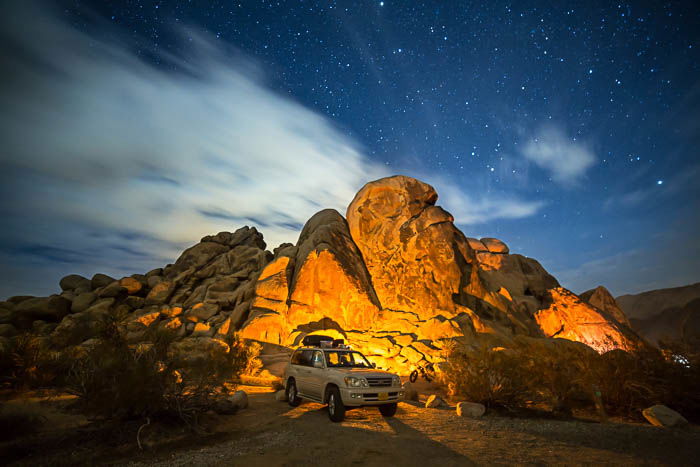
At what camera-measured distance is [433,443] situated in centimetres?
616

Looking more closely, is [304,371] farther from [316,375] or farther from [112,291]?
[112,291]

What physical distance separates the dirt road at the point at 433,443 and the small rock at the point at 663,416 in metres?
0.41

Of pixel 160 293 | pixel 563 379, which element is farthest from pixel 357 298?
pixel 160 293

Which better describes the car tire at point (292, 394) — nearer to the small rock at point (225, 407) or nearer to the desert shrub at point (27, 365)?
the small rock at point (225, 407)

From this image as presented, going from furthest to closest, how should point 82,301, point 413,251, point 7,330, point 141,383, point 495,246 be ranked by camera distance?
point 495,246 → point 82,301 → point 7,330 → point 413,251 → point 141,383

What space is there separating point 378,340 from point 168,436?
15.5 metres

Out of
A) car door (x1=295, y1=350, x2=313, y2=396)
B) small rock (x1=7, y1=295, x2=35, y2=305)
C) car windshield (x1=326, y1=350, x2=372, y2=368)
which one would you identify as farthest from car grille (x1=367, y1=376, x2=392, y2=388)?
small rock (x1=7, y1=295, x2=35, y2=305)

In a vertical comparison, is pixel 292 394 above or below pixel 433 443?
below

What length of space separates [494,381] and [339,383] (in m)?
4.93

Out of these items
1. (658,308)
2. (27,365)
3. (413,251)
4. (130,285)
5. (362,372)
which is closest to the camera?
(362,372)

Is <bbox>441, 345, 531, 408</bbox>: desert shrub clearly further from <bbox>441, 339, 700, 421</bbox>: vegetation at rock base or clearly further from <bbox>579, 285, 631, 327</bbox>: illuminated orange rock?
<bbox>579, 285, 631, 327</bbox>: illuminated orange rock

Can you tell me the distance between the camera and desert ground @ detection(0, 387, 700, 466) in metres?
5.21

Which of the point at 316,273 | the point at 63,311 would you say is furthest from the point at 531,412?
the point at 63,311

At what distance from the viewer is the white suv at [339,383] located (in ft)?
26.2
